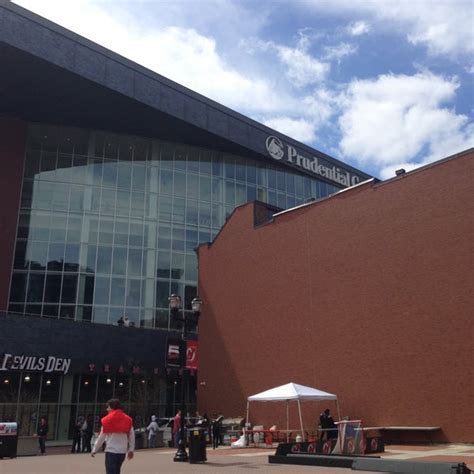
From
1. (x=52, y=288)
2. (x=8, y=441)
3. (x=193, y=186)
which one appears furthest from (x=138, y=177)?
(x=8, y=441)

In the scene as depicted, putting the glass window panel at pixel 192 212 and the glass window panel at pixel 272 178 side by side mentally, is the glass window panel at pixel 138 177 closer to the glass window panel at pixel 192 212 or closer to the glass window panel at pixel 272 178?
the glass window panel at pixel 192 212

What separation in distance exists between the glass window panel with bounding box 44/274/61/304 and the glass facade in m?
0.07

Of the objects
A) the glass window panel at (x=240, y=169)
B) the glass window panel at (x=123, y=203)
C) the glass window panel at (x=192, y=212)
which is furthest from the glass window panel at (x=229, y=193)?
the glass window panel at (x=123, y=203)

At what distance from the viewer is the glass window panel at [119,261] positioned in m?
44.2

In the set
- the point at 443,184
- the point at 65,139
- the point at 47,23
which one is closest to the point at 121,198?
the point at 65,139

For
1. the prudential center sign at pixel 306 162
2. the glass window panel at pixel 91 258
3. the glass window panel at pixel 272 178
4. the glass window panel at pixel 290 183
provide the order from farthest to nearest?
the glass window panel at pixel 290 183
the glass window panel at pixel 272 178
the prudential center sign at pixel 306 162
the glass window panel at pixel 91 258

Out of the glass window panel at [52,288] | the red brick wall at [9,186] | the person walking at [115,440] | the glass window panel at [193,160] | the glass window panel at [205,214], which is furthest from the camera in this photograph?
the glass window panel at [193,160]

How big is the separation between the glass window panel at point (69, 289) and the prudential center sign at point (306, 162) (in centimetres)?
1946

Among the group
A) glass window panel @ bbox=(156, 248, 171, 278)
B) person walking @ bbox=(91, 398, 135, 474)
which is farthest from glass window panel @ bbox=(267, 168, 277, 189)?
person walking @ bbox=(91, 398, 135, 474)

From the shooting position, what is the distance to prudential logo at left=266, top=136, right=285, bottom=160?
50156 millimetres

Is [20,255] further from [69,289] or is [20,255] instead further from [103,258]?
[103,258]

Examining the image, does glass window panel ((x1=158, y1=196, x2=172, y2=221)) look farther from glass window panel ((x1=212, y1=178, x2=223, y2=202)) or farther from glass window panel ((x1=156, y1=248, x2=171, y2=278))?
glass window panel ((x1=212, y1=178, x2=223, y2=202))

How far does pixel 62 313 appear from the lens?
42.0 m

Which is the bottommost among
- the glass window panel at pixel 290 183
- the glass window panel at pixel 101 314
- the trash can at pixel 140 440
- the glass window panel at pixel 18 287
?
the trash can at pixel 140 440
